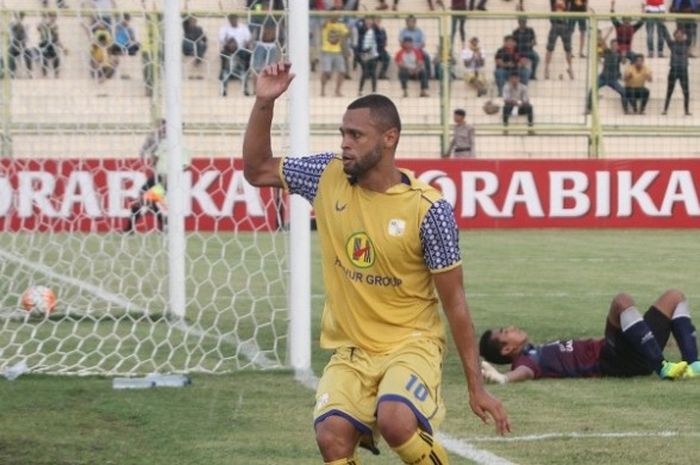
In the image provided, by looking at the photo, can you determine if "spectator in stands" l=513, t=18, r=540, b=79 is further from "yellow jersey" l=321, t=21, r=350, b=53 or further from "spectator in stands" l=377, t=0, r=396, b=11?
"spectator in stands" l=377, t=0, r=396, b=11

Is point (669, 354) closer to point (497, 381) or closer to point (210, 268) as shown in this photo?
point (497, 381)

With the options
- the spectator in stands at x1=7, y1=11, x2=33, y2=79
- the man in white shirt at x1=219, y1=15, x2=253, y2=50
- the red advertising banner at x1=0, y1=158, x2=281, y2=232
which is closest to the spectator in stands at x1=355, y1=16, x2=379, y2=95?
the red advertising banner at x1=0, y1=158, x2=281, y2=232

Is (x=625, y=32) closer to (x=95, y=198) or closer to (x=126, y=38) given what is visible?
(x=95, y=198)

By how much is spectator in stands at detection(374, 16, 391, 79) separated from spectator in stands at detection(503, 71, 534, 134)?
2454mm

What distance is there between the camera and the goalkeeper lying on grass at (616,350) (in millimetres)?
9961

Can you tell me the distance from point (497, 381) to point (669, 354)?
2087 mm

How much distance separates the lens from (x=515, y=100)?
94.1ft

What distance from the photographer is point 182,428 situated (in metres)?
8.40

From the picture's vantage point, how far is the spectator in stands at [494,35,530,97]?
28422 mm

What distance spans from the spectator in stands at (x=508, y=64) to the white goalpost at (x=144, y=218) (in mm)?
7575

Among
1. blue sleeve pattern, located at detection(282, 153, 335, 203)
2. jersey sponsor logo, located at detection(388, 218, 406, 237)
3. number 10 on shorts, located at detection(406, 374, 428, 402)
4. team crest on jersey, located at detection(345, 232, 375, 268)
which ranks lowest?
number 10 on shorts, located at detection(406, 374, 428, 402)

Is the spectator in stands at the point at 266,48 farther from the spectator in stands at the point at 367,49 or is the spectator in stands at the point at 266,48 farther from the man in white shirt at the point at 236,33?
the spectator in stands at the point at 367,49

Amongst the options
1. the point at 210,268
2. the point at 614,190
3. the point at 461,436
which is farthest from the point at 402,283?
the point at 614,190

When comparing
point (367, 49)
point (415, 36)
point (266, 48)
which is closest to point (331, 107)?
point (367, 49)
